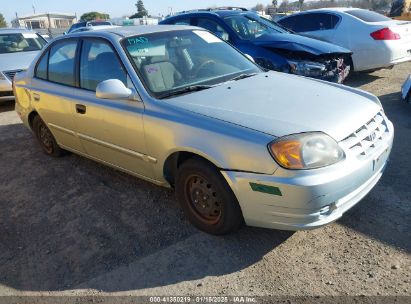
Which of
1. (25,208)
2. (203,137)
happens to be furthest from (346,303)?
(25,208)

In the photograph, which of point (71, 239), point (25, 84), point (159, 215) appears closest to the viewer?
point (71, 239)

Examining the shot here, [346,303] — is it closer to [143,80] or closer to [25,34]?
[143,80]

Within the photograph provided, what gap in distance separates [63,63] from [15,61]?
4691mm

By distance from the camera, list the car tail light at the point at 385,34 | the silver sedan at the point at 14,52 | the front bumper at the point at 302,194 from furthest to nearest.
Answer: the silver sedan at the point at 14,52
the car tail light at the point at 385,34
the front bumper at the point at 302,194

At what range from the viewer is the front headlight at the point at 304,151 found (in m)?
2.35

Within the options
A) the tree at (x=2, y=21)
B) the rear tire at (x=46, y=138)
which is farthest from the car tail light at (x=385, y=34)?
the tree at (x=2, y=21)

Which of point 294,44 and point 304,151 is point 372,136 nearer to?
point 304,151

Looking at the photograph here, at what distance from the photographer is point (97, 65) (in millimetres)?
3592

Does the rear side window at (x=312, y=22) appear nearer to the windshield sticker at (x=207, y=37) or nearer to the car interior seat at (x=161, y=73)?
the windshield sticker at (x=207, y=37)

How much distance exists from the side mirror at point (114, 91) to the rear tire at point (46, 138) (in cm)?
194

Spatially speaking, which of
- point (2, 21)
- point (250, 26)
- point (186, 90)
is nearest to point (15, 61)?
point (250, 26)

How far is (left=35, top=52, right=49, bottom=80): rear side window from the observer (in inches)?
174

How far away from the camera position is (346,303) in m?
2.23

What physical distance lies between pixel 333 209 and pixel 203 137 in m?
1.02
